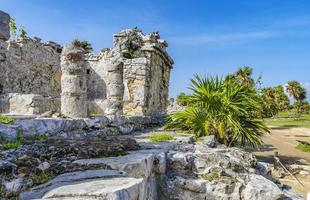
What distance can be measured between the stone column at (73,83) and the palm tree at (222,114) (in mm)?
2836

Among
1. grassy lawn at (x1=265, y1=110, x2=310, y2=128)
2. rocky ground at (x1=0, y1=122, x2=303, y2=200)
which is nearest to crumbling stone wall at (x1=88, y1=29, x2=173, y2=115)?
rocky ground at (x1=0, y1=122, x2=303, y2=200)

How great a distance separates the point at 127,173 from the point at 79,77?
410 centimetres

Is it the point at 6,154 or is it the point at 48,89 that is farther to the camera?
the point at 48,89

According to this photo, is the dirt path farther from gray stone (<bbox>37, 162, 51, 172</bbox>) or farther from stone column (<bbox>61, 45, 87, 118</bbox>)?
gray stone (<bbox>37, 162, 51, 172</bbox>)

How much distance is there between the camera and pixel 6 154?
3881mm

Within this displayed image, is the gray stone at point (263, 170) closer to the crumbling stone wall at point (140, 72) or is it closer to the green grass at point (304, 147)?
the crumbling stone wall at point (140, 72)

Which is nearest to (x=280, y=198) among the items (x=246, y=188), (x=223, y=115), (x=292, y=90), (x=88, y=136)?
(x=246, y=188)

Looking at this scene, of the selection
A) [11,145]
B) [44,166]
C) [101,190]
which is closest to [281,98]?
[11,145]

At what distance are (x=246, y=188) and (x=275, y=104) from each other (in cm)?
4471

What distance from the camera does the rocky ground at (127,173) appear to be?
3.19 meters

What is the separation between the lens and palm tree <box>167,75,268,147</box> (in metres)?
8.67

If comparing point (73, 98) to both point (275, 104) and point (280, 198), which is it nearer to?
point (280, 198)

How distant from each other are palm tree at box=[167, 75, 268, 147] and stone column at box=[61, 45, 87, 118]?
112 inches

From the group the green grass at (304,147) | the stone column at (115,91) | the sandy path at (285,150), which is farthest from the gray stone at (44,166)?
the green grass at (304,147)
